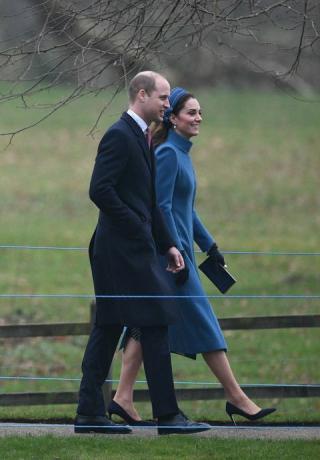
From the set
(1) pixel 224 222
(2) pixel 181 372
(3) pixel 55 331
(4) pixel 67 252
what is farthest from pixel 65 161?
(3) pixel 55 331

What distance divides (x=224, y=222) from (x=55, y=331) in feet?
57.2

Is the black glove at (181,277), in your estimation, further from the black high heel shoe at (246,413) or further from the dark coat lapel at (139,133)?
the black high heel shoe at (246,413)

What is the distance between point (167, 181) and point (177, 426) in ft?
5.00

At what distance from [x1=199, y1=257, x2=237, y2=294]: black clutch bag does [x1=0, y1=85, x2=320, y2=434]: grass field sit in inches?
45.9

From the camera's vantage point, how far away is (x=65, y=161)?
3547 centimetres

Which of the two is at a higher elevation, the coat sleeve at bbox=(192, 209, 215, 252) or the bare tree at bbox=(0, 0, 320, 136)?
the bare tree at bbox=(0, 0, 320, 136)

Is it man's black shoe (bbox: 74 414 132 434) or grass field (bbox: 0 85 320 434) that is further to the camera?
grass field (bbox: 0 85 320 434)

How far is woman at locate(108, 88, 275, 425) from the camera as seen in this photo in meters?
8.43

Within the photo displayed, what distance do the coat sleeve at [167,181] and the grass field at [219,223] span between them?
50 cm

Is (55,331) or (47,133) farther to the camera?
(47,133)

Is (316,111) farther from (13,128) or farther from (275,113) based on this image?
(13,128)

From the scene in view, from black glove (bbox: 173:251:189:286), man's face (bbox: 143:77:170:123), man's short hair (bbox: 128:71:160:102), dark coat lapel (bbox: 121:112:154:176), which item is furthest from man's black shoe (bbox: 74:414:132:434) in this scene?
man's short hair (bbox: 128:71:160:102)

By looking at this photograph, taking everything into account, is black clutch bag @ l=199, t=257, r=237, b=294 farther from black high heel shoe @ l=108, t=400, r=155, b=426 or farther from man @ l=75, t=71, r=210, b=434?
black high heel shoe @ l=108, t=400, r=155, b=426

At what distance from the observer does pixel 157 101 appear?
7992mm
